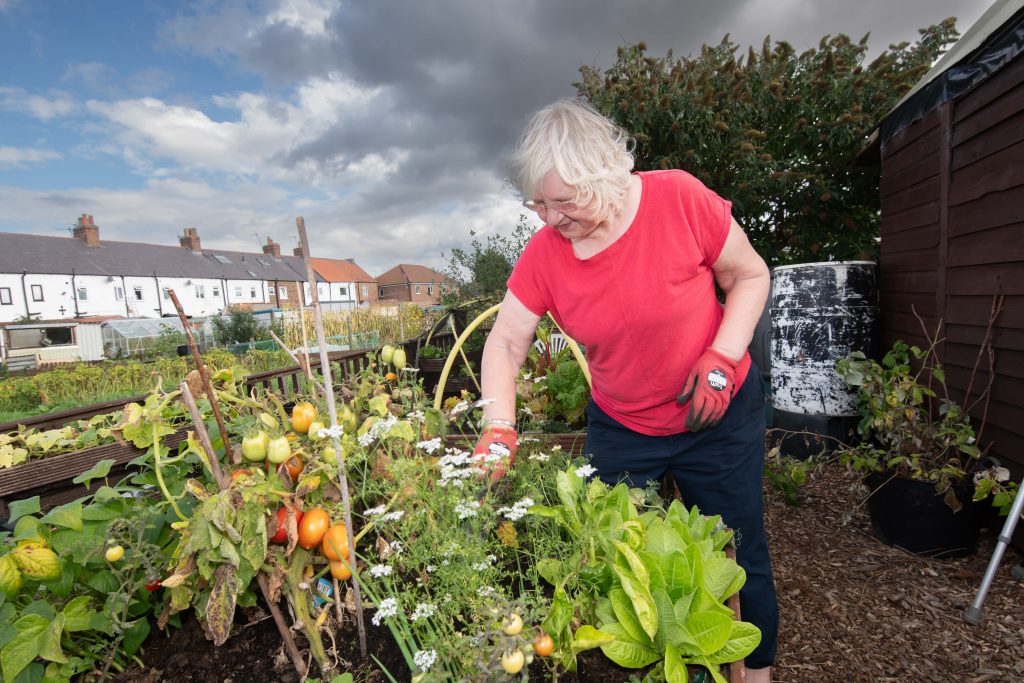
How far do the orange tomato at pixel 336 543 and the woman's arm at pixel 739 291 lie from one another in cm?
102

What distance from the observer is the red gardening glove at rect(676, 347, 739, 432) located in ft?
4.30

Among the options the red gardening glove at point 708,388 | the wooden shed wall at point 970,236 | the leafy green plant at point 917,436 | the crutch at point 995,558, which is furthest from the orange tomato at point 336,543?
the wooden shed wall at point 970,236

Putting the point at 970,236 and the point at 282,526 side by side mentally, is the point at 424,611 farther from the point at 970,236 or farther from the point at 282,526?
the point at 970,236

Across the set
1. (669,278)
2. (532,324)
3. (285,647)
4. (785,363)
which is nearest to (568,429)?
(532,324)

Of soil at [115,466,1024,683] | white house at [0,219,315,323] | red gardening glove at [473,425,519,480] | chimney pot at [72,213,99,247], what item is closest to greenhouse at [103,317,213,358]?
white house at [0,219,315,323]

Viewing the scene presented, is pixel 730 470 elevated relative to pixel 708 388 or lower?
lower

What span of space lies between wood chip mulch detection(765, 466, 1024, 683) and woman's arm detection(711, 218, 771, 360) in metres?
1.43

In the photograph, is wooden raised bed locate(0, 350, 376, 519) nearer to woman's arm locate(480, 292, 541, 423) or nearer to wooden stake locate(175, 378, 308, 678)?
woman's arm locate(480, 292, 541, 423)

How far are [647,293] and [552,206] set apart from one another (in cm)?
33

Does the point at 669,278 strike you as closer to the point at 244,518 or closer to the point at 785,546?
the point at 244,518

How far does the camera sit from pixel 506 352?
1.46 meters

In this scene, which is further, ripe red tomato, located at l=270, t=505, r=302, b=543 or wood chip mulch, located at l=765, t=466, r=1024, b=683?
wood chip mulch, located at l=765, t=466, r=1024, b=683

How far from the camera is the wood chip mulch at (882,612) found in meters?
1.97

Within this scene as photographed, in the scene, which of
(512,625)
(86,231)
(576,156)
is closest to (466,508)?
(512,625)
